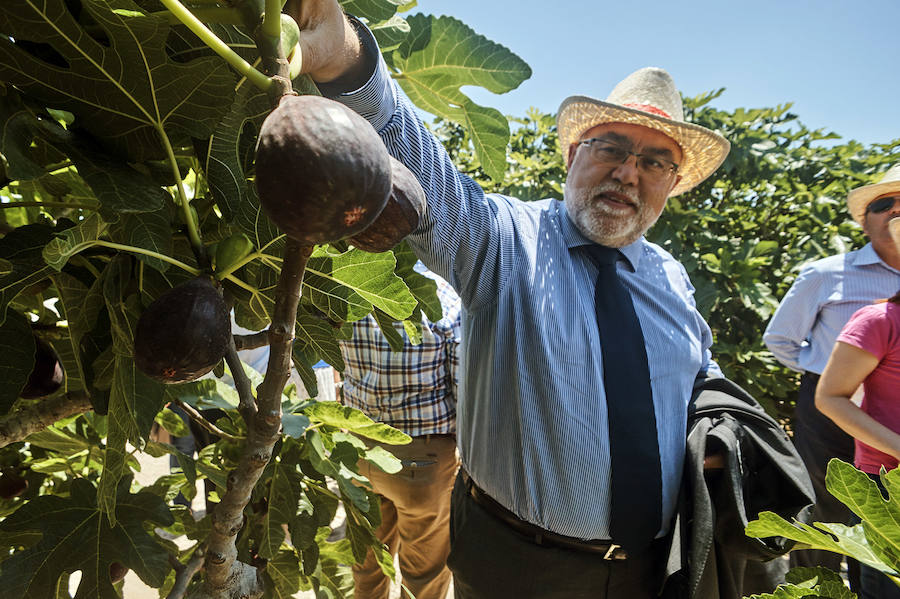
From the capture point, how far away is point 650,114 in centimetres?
199

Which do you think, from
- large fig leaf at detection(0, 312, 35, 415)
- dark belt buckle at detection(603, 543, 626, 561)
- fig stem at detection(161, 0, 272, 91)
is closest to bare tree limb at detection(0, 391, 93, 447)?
large fig leaf at detection(0, 312, 35, 415)

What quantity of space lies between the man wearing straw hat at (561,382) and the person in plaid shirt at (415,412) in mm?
633

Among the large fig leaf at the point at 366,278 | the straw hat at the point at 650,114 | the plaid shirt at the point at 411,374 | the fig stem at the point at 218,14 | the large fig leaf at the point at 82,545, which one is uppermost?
the straw hat at the point at 650,114

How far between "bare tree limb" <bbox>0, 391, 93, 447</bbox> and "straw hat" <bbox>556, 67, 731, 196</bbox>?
1.84 metres

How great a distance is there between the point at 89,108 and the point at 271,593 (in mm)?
861

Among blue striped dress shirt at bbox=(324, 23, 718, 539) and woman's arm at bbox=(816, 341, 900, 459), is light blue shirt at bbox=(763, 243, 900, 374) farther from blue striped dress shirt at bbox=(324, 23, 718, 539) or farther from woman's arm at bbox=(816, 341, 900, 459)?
blue striped dress shirt at bbox=(324, 23, 718, 539)

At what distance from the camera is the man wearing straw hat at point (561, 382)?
1.67 m

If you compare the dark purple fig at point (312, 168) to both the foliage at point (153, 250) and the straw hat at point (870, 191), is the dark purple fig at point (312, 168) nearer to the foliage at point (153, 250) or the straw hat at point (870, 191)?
the foliage at point (153, 250)

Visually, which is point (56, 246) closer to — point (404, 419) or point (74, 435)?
point (74, 435)

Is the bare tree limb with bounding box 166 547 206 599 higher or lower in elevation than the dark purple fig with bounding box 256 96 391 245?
lower

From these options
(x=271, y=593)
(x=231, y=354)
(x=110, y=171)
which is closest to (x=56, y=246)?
(x=110, y=171)

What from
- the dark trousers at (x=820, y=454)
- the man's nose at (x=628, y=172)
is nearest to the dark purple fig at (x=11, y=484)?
the man's nose at (x=628, y=172)

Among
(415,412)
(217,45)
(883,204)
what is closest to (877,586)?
(415,412)

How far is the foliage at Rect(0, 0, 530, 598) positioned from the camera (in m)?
0.53
